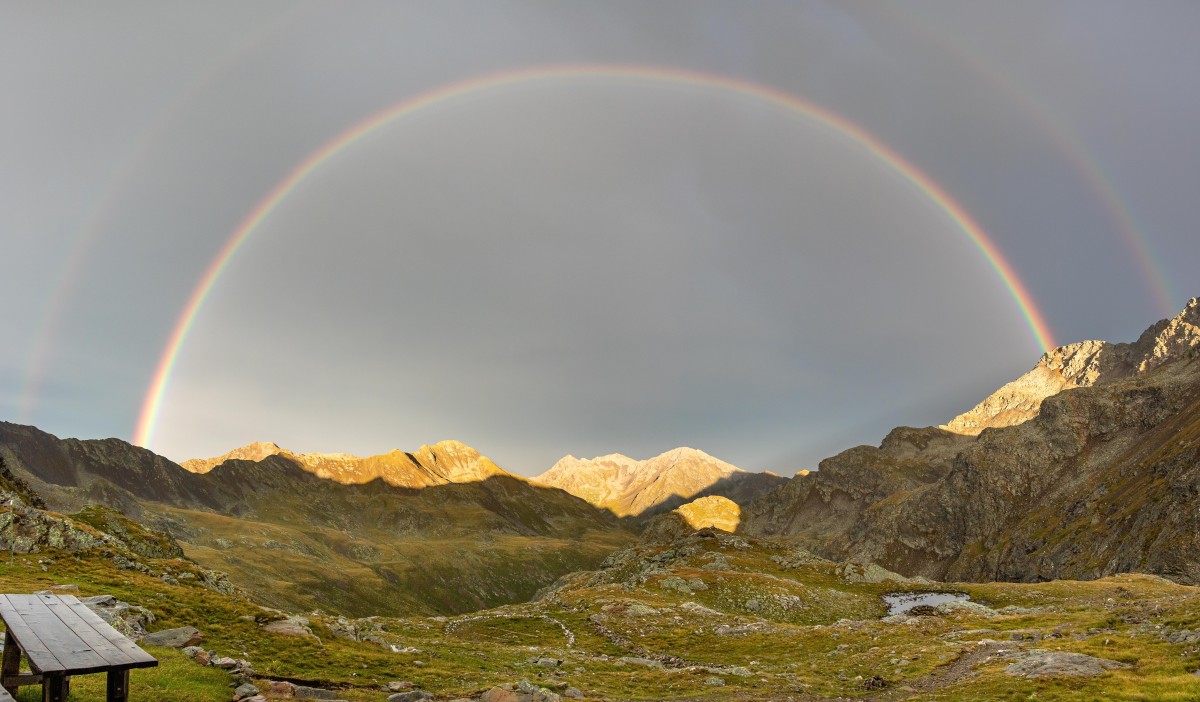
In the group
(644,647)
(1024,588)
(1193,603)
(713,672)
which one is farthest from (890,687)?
(1024,588)

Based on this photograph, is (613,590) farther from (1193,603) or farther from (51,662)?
(51,662)

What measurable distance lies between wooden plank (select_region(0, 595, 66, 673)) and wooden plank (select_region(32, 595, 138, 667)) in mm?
810

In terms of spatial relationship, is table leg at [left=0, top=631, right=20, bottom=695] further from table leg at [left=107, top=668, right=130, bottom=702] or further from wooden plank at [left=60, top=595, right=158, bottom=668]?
table leg at [left=107, top=668, right=130, bottom=702]

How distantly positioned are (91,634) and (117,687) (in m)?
1.91

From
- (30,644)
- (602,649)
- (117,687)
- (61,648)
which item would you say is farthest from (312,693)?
(602,649)

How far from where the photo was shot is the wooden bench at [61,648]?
11.8m

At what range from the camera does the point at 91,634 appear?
14.1 m

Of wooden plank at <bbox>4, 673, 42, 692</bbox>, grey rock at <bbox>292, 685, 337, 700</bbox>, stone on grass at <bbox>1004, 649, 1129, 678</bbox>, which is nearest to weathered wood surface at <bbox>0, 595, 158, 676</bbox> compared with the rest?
wooden plank at <bbox>4, 673, 42, 692</bbox>

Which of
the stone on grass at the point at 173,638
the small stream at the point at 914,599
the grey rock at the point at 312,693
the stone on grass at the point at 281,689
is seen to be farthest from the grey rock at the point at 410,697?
the small stream at the point at 914,599

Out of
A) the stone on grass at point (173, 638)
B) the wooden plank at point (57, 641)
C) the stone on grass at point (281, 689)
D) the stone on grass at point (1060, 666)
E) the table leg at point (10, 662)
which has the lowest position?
the stone on grass at point (1060, 666)

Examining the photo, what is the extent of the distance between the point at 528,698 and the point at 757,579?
8254cm

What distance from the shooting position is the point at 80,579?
126 feet

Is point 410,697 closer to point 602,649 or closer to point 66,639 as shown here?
point 66,639

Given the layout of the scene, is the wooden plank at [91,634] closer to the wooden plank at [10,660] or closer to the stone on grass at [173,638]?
the wooden plank at [10,660]
